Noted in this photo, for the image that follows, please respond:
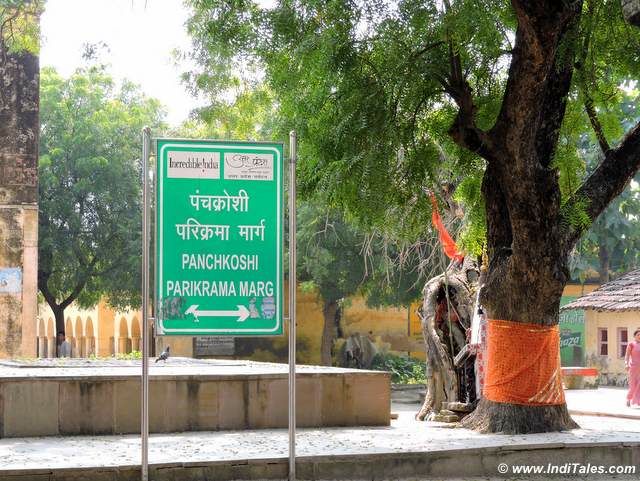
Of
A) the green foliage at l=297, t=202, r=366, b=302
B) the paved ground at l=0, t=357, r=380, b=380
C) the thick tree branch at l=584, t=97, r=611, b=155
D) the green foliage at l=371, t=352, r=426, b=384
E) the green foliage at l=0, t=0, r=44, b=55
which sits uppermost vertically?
the green foliage at l=0, t=0, r=44, b=55

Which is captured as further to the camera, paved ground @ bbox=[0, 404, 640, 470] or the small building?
the small building

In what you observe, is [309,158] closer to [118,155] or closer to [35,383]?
[35,383]

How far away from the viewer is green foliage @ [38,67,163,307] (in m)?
36.6

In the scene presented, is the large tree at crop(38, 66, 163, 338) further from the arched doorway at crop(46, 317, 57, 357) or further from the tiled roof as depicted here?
the arched doorway at crop(46, 317, 57, 357)

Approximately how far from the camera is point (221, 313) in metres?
8.94

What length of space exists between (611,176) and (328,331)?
84.9 feet

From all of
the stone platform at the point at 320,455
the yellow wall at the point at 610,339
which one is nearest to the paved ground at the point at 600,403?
the yellow wall at the point at 610,339

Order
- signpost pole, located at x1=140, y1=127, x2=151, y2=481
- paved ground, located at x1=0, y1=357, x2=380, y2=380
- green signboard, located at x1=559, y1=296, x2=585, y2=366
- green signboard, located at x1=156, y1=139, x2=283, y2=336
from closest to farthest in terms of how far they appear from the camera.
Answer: signpost pole, located at x1=140, y1=127, x2=151, y2=481 → green signboard, located at x1=156, y1=139, x2=283, y2=336 → paved ground, located at x1=0, y1=357, x2=380, y2=380 → green signboard, located at x1=559, y1=296, x2=585, y2=366

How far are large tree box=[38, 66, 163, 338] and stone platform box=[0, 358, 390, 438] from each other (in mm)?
23854

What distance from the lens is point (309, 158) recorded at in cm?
1338

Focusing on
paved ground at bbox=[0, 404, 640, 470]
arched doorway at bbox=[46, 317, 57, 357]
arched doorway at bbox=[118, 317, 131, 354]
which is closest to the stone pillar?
paved ground at bbox=[0, 404, 640, 470]

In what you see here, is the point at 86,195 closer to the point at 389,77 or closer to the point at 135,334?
the point at 135,334

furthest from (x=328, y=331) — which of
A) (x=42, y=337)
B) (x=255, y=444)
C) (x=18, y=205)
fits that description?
(x=255, y=444)

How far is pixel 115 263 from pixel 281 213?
94.6ft
